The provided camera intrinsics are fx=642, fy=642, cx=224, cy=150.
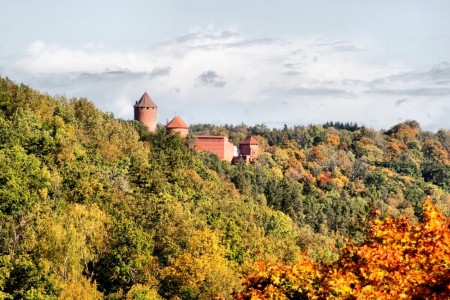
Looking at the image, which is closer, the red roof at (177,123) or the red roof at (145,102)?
the red roof at (145,102)

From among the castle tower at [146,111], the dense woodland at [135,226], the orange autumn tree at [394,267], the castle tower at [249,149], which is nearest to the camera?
the orange autumn tree at [394,267]

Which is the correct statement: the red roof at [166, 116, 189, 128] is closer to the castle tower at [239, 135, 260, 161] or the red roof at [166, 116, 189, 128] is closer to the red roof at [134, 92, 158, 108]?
the red roof at [134, 92, 158, 108]

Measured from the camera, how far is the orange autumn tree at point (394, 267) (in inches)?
623

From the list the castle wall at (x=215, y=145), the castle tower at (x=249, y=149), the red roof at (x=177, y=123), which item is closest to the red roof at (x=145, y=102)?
the red roof at (x=177, y=123)

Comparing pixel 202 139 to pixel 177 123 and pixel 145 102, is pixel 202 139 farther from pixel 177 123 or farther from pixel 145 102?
pixel 145 102

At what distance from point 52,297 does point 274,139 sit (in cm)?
14697

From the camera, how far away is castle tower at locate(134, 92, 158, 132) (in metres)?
111

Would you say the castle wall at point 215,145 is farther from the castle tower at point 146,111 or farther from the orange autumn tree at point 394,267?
the orange autumn tree at point 394,267

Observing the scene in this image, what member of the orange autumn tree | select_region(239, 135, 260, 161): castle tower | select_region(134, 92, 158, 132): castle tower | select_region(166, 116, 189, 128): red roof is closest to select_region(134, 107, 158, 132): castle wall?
select_region(134, 92, 158, 132): castle tower

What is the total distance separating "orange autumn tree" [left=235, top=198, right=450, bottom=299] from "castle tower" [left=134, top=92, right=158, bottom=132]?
9376cm

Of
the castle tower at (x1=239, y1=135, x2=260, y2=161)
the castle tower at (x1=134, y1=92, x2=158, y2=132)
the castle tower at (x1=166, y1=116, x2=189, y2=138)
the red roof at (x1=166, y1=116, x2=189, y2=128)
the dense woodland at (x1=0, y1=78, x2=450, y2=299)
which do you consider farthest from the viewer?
the castle tower at (x1=239, y1=135, x2=260, y2=161)

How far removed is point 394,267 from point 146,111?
9698 centimetres

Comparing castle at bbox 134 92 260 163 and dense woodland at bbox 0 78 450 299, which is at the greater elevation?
castle at bbox 134 92 260 163

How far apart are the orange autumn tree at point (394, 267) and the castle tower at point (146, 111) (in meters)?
93.8
